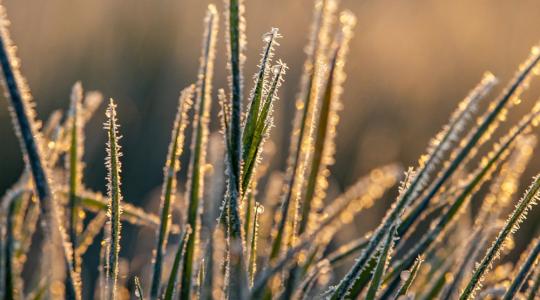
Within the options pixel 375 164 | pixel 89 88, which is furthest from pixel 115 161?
pixel 89 88

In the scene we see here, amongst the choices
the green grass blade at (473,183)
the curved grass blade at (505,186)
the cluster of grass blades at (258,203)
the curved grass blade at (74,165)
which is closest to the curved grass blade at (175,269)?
the cluster of grass blades at (258,203)

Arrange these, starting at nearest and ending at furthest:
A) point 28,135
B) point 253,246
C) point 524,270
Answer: point 28,135
point 524,270
point 253,246

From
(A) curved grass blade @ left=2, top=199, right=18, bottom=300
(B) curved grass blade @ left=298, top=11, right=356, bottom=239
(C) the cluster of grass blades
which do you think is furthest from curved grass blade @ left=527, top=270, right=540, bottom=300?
(A) curved grass blade @ left=2, top=199, right=18, bottom=300

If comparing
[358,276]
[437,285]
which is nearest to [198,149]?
[358,276]

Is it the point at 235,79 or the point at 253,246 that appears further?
the point at 253,246

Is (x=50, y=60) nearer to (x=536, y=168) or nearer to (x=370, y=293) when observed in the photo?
(x=536, y=168)

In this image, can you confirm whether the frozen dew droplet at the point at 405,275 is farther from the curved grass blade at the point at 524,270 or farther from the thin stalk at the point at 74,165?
the thin stalk at the point at 74,165

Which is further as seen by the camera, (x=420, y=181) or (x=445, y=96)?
(x=445, y=96)

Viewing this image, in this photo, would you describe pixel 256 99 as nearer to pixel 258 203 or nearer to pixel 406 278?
pixel 258 203
